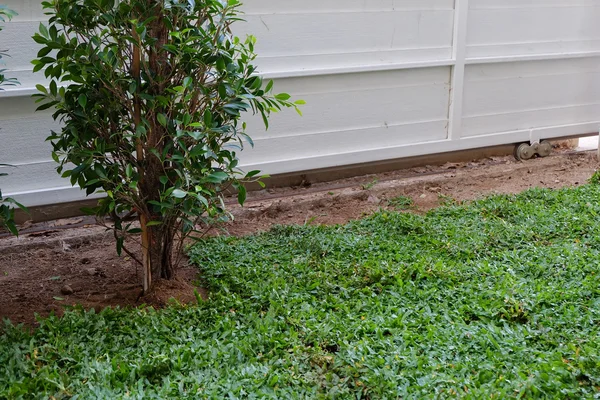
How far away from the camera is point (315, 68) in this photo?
6473 millimetres

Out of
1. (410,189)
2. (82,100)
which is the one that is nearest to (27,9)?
(82,100)

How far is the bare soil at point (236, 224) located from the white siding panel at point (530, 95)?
0.46 meters

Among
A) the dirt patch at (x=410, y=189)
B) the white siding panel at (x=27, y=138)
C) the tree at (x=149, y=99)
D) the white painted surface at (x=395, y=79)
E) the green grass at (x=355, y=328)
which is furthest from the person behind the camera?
the dirt patch at (x=410, y=189)

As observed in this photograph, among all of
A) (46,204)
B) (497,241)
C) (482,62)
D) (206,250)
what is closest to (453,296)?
(497,241)

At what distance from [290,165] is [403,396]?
365 centimetres

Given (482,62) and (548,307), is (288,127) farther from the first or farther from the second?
(548,307)

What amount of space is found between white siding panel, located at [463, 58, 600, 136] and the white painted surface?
0.01 metres

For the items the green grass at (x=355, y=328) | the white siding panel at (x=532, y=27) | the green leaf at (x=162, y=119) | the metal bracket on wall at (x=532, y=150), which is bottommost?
the green grass at (x=355, y=328)

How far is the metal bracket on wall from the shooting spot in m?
7.93

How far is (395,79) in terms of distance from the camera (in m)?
7.00

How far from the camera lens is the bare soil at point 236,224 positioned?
4.30m

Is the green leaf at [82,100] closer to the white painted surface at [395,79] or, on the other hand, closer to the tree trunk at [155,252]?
the tree trunk at [155,252]

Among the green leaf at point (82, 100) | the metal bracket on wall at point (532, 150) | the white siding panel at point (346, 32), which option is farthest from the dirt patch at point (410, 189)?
the green leaf at point (82, 100)

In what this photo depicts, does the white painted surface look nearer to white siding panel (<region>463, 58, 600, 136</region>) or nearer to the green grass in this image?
white siding panel (<region>463, 58, 600, 136</region>)
